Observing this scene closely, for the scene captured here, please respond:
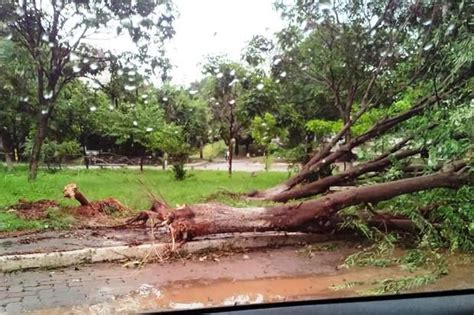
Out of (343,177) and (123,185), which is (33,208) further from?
(343,177)

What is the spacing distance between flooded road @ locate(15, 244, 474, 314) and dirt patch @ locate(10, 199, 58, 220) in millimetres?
166

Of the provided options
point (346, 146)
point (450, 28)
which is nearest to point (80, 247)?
point (346, 146)

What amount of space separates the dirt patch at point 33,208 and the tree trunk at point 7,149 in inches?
4.1

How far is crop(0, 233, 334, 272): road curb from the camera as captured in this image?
1430mm

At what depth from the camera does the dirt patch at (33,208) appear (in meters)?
1.44

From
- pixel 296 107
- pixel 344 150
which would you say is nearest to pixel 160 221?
pixel 296 107

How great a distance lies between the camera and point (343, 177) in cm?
197

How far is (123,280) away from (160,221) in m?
0.23

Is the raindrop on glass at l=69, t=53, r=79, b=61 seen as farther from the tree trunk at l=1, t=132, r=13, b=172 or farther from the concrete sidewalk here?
the concrete sidewalk

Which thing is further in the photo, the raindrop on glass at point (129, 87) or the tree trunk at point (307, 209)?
the tree trunk at point (307, 209)

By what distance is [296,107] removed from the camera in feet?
5.85

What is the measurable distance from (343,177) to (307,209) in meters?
0.19

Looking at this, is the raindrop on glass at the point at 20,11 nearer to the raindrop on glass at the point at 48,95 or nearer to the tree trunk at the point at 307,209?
Result: the raindrop on glass at the point at 48,95

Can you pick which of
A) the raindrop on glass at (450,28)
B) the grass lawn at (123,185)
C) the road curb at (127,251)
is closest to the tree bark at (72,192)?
the grass lawn at (123,185)
